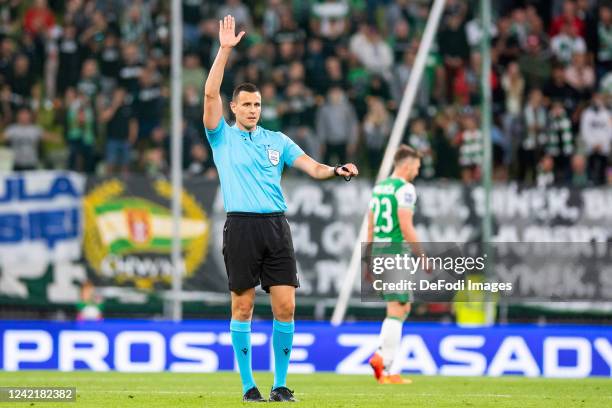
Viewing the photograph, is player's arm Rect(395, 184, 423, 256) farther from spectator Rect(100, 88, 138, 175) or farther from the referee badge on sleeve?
spectator Rect(100, 88, 138, 175)

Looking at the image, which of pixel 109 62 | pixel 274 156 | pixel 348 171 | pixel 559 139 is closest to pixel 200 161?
pixel 109 62

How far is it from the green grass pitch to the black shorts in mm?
881

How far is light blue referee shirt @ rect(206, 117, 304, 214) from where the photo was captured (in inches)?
414

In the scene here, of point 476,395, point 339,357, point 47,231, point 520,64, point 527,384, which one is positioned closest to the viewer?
point 476,395

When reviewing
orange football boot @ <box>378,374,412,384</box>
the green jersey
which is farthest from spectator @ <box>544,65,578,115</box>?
orange football boot @ <box>378,374,412,384</box>

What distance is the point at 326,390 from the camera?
12602 millimetres

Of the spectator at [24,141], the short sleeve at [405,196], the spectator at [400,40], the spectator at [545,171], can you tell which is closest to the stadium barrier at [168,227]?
the spectator at [545,171]

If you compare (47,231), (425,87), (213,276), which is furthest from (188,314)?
(425,87)

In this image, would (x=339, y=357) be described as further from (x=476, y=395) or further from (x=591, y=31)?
(x=591, y=31)

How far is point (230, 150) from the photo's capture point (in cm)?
1059

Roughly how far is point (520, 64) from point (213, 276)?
20.6ft

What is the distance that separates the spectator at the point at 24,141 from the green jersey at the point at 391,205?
789cm

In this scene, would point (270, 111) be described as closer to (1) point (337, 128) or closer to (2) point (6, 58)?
(1) point (337, 128)

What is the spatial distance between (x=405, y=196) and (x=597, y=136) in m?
7.86
